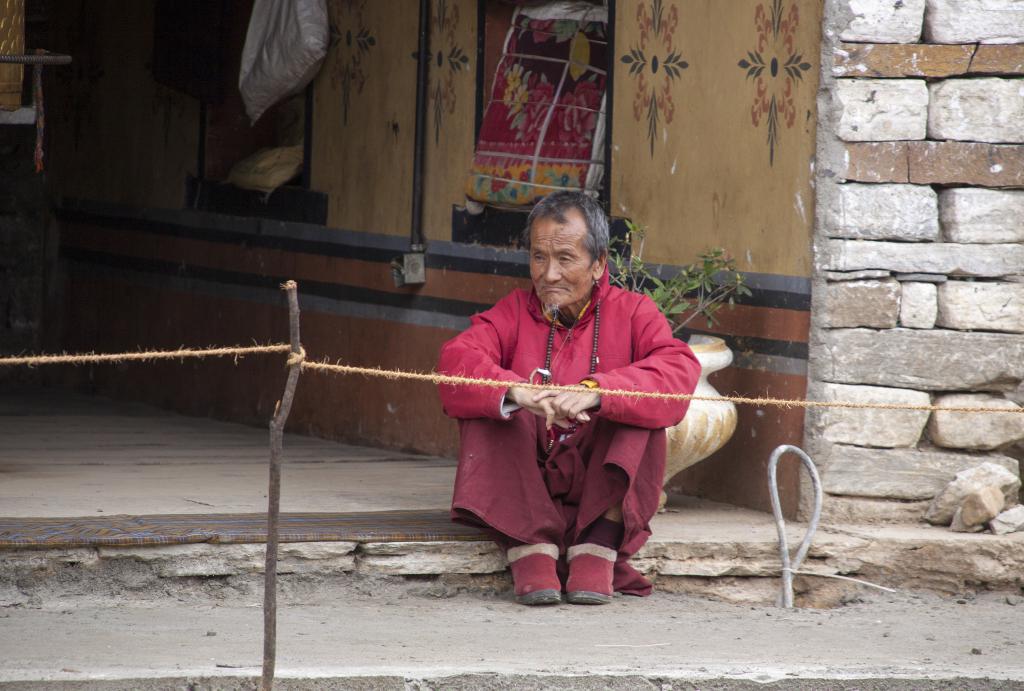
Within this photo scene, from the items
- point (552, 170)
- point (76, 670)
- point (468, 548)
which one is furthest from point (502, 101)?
point (76, 670)

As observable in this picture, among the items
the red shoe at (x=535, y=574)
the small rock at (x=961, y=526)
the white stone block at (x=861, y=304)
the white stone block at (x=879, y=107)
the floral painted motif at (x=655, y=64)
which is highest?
the floral painted motif at (x=655, y=64)

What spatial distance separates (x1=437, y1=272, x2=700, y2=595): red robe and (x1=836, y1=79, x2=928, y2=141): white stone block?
91 centimetres

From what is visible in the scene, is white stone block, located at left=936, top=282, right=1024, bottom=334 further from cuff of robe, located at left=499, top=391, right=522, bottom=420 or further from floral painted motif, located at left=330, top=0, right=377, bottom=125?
floral painted motif, located at left=330, top=0, right=377, bottom=125

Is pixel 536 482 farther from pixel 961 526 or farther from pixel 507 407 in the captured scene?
pixel 961 526

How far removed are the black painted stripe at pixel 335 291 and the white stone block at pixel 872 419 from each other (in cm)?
20

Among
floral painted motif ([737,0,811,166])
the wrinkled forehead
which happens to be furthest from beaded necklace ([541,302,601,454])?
floral painted motif ([737,0,811,166])

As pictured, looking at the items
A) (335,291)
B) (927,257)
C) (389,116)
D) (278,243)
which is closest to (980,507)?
(927,257)

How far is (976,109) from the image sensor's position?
4816mm

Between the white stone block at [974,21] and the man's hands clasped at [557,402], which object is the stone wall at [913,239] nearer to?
the white stone block at [974,21]

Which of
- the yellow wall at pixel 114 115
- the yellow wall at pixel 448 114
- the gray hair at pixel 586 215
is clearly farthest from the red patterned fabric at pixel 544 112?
the yellow wall at pixel 114 115

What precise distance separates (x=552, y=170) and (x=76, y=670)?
297 centimetres

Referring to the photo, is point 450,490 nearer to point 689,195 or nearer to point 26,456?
point 689,195

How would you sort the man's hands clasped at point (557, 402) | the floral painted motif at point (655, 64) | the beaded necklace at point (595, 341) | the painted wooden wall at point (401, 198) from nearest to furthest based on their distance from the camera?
1. the man's hands clasped at point (557, 402)
2. the beaded necklace at point (595, 341)
3. the painted wooden wall at point (401, 198)
4. the floral painted motif at point (655, 64)

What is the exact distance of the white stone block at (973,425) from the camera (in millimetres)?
4914
